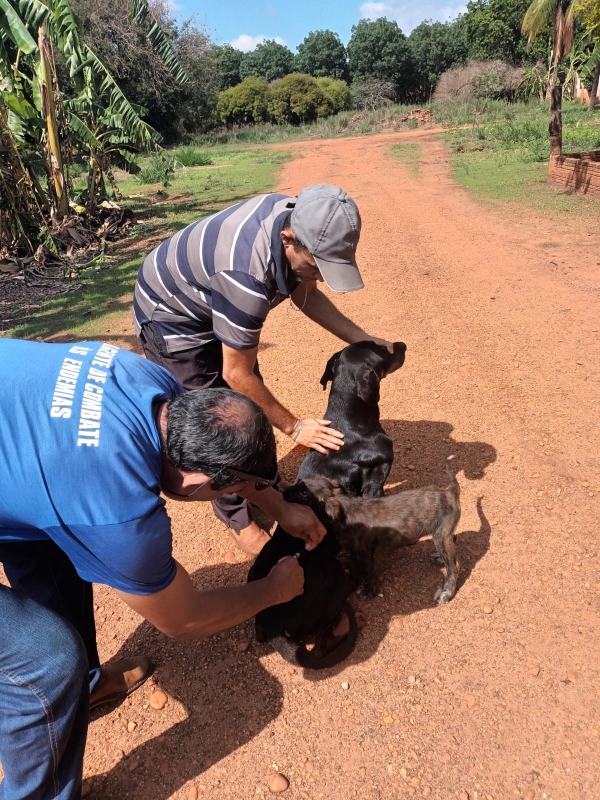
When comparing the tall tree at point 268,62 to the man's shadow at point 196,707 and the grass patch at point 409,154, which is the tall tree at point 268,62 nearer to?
the grass patch at point 409,154

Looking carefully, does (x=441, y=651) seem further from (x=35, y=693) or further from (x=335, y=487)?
(x=35, y=693)

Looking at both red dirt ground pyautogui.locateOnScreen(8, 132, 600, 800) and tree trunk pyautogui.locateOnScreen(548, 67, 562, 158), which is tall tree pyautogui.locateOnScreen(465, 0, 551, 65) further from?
red dirt ground pyautogui.locateOnScreen(8, 132, 600, 800)

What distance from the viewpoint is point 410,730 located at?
2914mm

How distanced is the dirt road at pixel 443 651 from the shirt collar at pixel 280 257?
6.79ft

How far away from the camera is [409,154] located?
24766 mm

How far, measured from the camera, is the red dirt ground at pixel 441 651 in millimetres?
2779

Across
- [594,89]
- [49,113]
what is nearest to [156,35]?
[49,113]

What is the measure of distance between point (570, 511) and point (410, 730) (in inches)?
79.6

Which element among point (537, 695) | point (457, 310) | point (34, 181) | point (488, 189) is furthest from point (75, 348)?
point (488, 189)

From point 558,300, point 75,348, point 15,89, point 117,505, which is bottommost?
point 558,300

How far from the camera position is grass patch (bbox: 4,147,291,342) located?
8.73 metres

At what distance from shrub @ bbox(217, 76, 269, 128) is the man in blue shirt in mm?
58254

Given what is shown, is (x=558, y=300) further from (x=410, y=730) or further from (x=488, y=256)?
(x=410, y=730)

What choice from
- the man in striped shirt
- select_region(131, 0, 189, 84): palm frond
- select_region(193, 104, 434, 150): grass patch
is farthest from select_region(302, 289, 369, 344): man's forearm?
select_region(193, 104, 434, 150): grass patch
